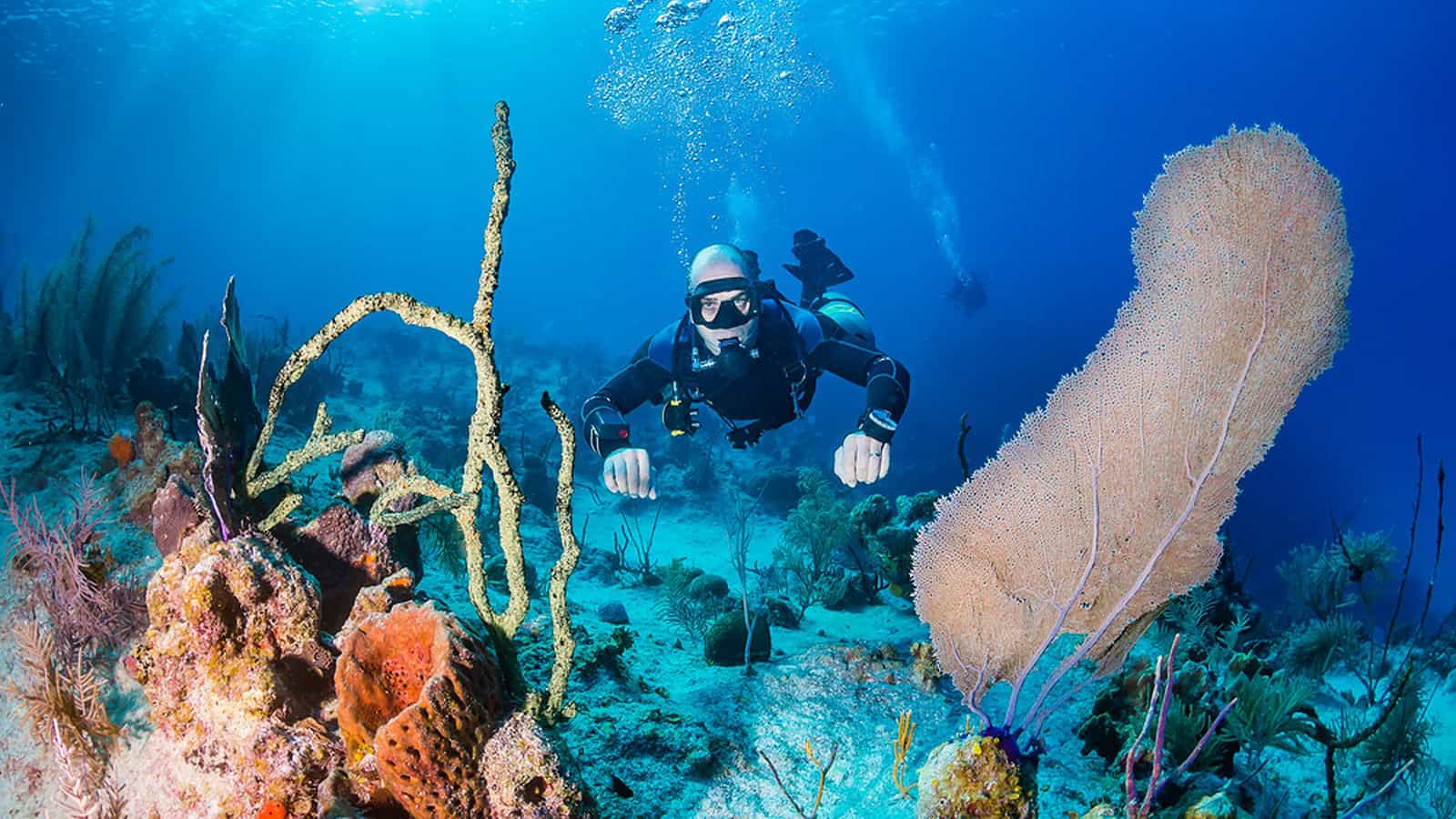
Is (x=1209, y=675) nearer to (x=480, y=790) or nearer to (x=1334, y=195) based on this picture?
(x=1334, y=195)

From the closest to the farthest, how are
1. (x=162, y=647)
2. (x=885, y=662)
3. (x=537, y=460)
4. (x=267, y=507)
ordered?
(x=162, y=647)
(x=267, y=507)
(x=885, y=662)
(x=537, y=460)

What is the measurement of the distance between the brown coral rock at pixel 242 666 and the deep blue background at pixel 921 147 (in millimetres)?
12545

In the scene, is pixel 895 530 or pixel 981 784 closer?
pixel 981 784

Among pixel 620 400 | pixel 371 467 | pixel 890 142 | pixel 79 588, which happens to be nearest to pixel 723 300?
pixel 620 400

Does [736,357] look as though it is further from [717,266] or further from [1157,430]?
[1157,430]

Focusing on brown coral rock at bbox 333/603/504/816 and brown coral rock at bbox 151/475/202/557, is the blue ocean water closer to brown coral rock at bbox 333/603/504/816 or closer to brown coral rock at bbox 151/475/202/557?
brown coral rock at bbox 333/603/504/816

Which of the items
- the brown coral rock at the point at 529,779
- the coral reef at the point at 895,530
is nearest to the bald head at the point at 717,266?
the coral reef at the point at 895,530

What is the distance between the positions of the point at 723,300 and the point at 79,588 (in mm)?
4260

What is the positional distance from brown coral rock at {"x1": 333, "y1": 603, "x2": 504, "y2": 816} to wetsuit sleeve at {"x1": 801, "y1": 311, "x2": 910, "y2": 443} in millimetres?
2404

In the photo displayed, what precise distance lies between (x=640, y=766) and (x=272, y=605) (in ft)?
5.72

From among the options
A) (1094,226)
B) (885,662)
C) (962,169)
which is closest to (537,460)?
(885,662)

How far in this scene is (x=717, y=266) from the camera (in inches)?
199

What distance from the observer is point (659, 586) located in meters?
7.57

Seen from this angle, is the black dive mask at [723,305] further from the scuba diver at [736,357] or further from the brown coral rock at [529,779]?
the brown coral rock at [529,779]
